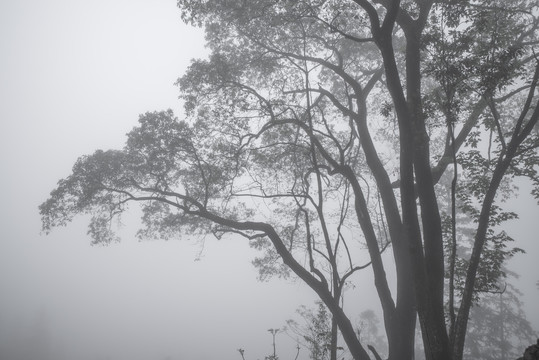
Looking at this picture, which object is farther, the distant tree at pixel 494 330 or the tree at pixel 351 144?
the distant tree at pixel 494 330

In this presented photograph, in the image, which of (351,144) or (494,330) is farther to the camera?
(494,330)

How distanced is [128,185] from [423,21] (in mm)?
11008

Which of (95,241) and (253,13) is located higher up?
(253,13)

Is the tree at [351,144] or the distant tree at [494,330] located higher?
the tree at [351,144]

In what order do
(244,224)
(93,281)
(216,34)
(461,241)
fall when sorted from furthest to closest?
1. (93,281)
2. (461,241)
3. (216,34)
4. (244,224)

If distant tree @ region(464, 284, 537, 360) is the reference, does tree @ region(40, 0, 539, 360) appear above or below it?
above

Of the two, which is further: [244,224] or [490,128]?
[244,224]

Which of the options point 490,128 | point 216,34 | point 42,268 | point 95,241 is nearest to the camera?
point 490,128

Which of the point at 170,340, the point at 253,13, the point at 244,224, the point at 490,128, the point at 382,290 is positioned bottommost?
the point at 170,340

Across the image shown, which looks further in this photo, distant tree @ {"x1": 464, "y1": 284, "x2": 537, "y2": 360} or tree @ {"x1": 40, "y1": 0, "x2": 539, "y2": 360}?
distant tree @ {"x1": 464, "y1": 284, "x2": 537, "y2": 360}

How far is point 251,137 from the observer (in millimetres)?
10898

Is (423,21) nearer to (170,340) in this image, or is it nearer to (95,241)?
(95,241)

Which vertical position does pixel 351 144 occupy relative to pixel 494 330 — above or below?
above

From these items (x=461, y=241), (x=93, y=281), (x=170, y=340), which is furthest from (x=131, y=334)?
(x=461, y=241)
